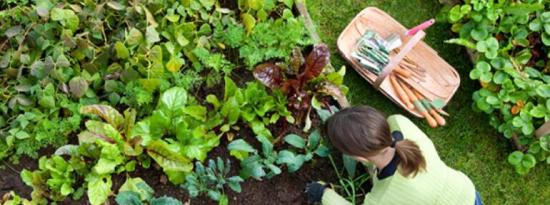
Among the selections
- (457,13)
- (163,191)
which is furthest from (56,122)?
(457,13)

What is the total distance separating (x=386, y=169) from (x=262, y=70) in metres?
0.87

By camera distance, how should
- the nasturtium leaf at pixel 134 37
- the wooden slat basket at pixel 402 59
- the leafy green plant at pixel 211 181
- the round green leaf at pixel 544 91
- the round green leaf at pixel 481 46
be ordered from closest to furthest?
the leafy green plant at pixel 211 181
the nasturtium leaf at pixel 134 37
the round green leaf at pixel 544 91
the round green leaf at pixel 481 46
the wooden slat basket at pixel 402 59

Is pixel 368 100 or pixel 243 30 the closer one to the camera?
pixel 243 30

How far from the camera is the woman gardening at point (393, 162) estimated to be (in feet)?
10.4

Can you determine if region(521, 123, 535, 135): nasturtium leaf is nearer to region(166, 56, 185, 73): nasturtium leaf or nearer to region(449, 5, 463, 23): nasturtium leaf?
region(449, 5, 463, 23): nasturtium leaf

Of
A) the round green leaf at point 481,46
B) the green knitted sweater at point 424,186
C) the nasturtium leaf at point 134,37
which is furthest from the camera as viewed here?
the round green leaf at point 481,46

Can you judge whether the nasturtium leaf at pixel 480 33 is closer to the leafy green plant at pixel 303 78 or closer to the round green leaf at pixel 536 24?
the round green leaf at pixel 536 24

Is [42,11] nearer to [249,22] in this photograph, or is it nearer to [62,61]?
[62,61]

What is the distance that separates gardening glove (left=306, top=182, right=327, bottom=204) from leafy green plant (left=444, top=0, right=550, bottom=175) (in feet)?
3.65

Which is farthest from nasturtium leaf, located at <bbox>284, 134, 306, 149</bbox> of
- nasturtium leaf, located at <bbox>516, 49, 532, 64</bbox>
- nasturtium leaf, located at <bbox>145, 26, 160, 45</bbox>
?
nasturtium leaf, located at <bbox>516, 49, 532, 64</bbox>

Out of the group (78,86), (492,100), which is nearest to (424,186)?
(492,100)

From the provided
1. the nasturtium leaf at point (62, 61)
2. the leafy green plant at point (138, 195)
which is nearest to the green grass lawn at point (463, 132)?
the leafy green plant at point (138, 195)

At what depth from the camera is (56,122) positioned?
3781mm

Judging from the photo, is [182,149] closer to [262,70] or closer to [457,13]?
[262,70]
